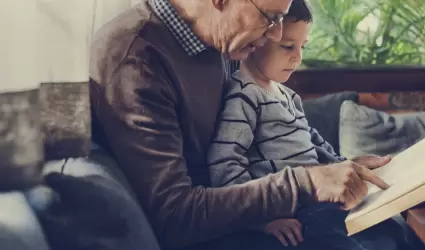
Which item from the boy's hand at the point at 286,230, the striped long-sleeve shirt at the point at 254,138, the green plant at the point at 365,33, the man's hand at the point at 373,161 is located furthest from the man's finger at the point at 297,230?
the green plant at the point at 365,33

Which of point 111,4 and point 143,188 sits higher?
point 111,4

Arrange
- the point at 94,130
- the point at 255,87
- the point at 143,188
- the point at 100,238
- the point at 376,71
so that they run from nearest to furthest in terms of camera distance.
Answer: the point at 100,238 < the point at 143,188 < the point at 94,130 < the point at 255,87 < the point at 376,71

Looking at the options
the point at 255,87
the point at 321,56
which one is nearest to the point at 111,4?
the point at 255,87

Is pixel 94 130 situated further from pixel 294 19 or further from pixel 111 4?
pixel 294 19

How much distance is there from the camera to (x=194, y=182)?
1340 millimetres

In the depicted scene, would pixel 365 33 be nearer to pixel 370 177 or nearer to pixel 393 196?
pixel 370 177

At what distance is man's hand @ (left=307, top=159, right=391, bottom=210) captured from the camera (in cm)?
123

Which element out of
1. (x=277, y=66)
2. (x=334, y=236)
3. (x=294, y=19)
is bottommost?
(x=334, y=236)

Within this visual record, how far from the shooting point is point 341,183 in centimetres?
123

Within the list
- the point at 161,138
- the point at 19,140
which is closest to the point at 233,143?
the point at 161,138

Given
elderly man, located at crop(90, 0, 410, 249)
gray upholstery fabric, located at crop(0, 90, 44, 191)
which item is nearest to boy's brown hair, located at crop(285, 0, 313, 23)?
elderly man, located at crop(90, 0, 410, 249)

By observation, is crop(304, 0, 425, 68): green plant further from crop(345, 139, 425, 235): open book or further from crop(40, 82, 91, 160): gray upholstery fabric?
crop(40, 82, 91, 160): gray upholstery fabric

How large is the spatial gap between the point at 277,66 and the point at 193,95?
0.84 ft

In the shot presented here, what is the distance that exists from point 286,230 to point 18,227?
0.57 meters
